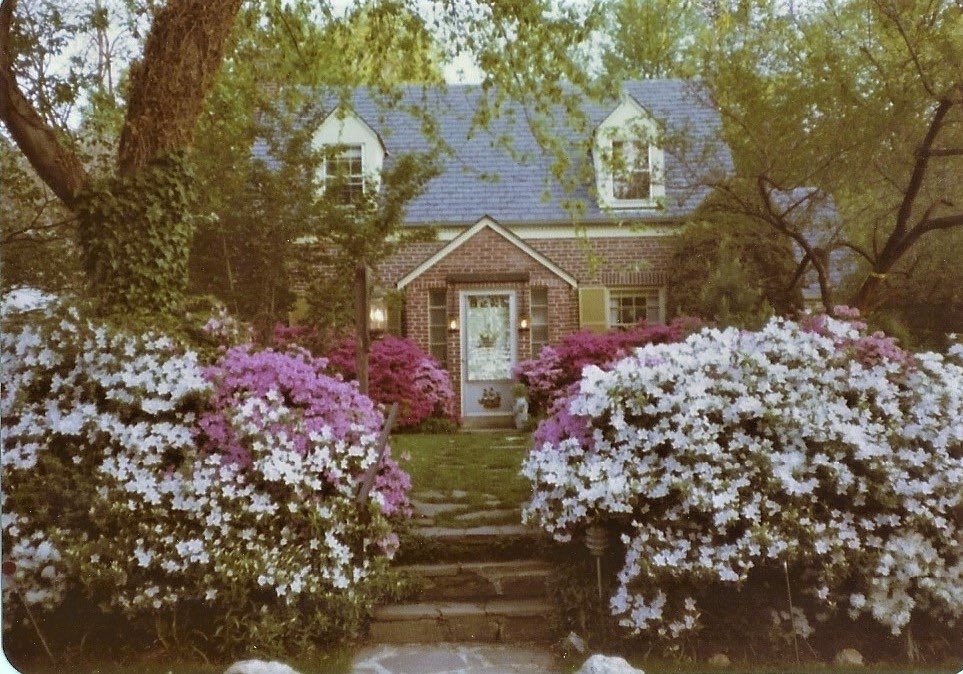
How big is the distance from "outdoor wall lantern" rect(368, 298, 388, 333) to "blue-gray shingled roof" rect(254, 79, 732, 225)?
0.58 meters

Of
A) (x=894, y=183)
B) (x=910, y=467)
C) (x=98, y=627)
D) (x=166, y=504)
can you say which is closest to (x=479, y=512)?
(x=166, y=504)

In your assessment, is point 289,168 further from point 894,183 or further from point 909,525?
point 909,525

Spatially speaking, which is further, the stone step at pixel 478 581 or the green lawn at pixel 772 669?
the stone step at pixel 478 581

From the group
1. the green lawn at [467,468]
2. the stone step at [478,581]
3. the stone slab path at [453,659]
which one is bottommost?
the stone slab path at [453,659]

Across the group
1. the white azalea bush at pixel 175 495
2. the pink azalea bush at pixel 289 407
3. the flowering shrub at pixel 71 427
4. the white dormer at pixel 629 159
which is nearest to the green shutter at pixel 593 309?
the white dormer at pixel 629 159

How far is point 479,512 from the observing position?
369 centimetres

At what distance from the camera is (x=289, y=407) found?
347 centimetres

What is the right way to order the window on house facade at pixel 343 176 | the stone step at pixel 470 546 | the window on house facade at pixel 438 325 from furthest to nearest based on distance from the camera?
1. the window on house facade at pixel 343 176
2. the window on house facade at pixel 438 325
3. the stone step at pixel 470 546

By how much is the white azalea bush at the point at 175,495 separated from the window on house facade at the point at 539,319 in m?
1.06

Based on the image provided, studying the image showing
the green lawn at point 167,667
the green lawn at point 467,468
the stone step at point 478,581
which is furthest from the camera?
the green lawn at point 467,468

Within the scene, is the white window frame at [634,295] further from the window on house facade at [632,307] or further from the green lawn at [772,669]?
the green lawn at [772,669]

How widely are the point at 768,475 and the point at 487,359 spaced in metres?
1.52

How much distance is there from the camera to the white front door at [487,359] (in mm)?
3898

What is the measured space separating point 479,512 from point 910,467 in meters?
2.00
